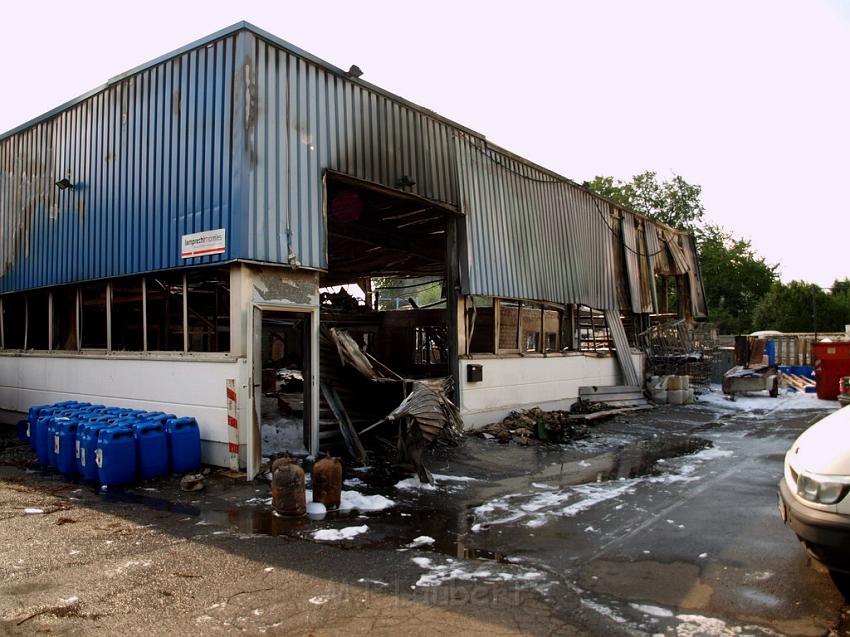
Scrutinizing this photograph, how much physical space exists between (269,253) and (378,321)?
6701 millimetres

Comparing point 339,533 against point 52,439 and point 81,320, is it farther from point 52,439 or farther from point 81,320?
point 81,320

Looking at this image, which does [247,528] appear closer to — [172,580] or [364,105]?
[172,580]

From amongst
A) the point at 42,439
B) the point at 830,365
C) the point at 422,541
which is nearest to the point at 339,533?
the point at 422,541

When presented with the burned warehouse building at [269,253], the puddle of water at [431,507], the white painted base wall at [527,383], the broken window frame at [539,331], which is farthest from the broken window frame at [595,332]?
the puddle of water at [431,507]

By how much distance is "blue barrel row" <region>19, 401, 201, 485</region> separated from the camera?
779 centimetres

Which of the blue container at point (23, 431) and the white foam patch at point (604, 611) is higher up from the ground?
the blue container at point (23, 431)

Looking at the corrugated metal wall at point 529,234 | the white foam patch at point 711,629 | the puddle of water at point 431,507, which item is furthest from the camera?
the corrugated metal wall at point 529,234

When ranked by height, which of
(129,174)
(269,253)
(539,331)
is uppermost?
(129,174)

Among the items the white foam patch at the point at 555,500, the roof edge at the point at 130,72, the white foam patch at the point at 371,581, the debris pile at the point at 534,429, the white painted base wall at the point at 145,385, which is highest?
the roof edge at the point at 130,72

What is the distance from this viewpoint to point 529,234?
14422 mm

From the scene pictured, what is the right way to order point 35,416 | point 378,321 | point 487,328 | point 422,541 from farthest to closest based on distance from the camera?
point 378,321 → point 487,328 → point 35,416 → point 422,541

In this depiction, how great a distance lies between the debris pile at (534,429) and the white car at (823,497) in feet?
23.1

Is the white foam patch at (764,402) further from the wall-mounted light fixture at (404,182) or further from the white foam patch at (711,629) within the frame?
the white foam patch at (711,629)

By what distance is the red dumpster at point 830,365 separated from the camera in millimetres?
17547
